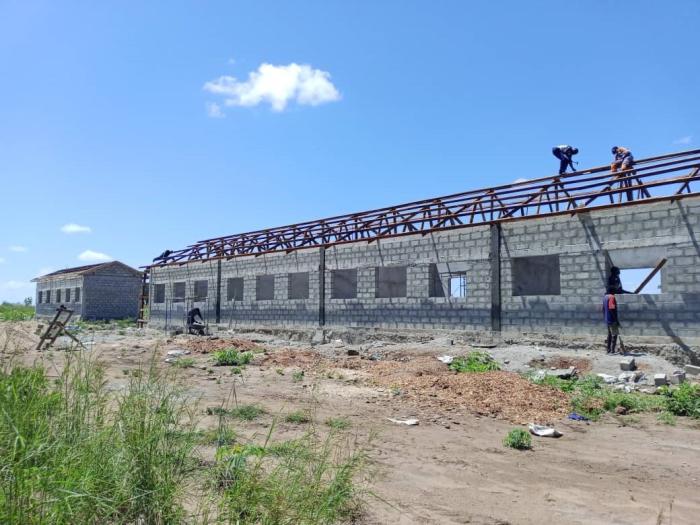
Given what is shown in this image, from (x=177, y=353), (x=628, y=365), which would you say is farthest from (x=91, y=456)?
(x=177, y=353)

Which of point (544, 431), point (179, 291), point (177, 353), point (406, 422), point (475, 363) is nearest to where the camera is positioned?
point (544, 431)

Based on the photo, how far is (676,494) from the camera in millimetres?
4273

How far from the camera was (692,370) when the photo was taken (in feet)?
31.7

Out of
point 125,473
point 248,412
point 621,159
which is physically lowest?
point 248,412

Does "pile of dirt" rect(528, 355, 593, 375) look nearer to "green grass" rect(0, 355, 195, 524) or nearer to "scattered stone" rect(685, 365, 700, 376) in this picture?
"scattered stone" rect(685, 365, 700, 376)

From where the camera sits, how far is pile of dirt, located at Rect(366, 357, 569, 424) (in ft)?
24.3

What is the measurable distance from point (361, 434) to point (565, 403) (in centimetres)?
381

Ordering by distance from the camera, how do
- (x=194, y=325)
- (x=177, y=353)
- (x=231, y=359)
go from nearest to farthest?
(x=231, y=359)
(x=177, y=353)
(x=194, y=325)

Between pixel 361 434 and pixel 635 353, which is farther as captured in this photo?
pixel 635 353

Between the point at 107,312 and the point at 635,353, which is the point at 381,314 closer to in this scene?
the point at 635,353

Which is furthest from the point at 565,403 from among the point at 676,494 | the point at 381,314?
the point at 381,314

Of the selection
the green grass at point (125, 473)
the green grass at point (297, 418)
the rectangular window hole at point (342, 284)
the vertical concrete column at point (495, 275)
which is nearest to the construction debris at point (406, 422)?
the green grass at point (297, 418)

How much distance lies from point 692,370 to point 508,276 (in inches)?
182

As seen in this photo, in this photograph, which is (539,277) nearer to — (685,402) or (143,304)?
(685,402)
